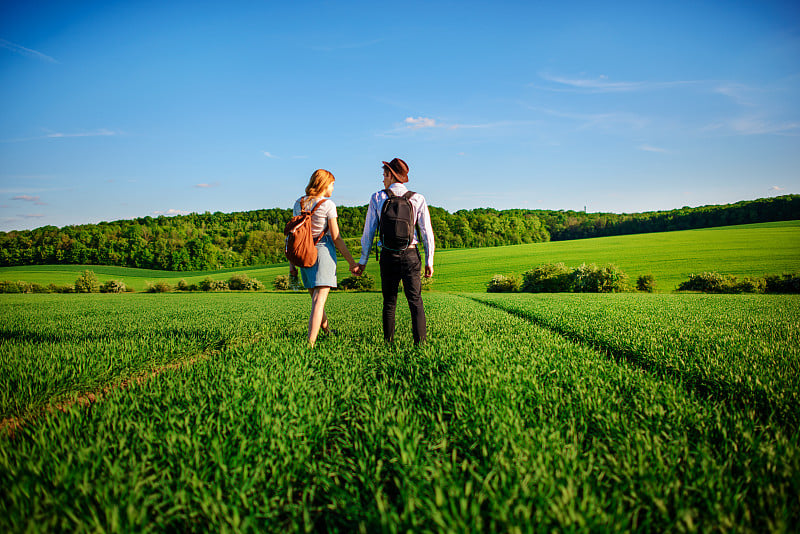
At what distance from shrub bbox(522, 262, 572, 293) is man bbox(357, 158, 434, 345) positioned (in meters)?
30.4

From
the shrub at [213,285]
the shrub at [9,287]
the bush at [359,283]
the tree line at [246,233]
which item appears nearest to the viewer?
the shrub at [9,287]

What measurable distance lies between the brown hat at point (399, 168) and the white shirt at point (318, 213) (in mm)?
1023

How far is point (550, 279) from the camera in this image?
32.7 metres

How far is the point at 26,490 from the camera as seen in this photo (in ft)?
5.57

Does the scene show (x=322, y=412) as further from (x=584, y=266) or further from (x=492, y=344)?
(x=584, y=266)

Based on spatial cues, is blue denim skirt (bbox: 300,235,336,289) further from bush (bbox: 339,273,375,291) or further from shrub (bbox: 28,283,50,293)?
shrub (bbox: 28,283,50,293)

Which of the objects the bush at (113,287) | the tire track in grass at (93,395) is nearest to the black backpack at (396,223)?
the tire track in grass at (93,395)

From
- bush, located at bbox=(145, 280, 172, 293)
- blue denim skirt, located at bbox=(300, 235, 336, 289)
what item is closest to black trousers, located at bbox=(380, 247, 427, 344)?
blue denim skirt, located at bbox=(300, 235, 336, 289)

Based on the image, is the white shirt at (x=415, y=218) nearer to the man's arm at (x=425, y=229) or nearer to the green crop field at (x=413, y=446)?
the man's arm at (x=425, y=229)

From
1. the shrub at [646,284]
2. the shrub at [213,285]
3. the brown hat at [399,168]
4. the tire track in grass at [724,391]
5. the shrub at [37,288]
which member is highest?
the brown hat at [399,168]

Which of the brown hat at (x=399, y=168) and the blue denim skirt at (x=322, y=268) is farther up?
the brown hat at (x=399, y=168)

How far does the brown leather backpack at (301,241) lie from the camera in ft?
15.4

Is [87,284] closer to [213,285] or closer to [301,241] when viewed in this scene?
[213,285]

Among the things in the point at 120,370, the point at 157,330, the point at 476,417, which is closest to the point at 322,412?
the point at 476,417
